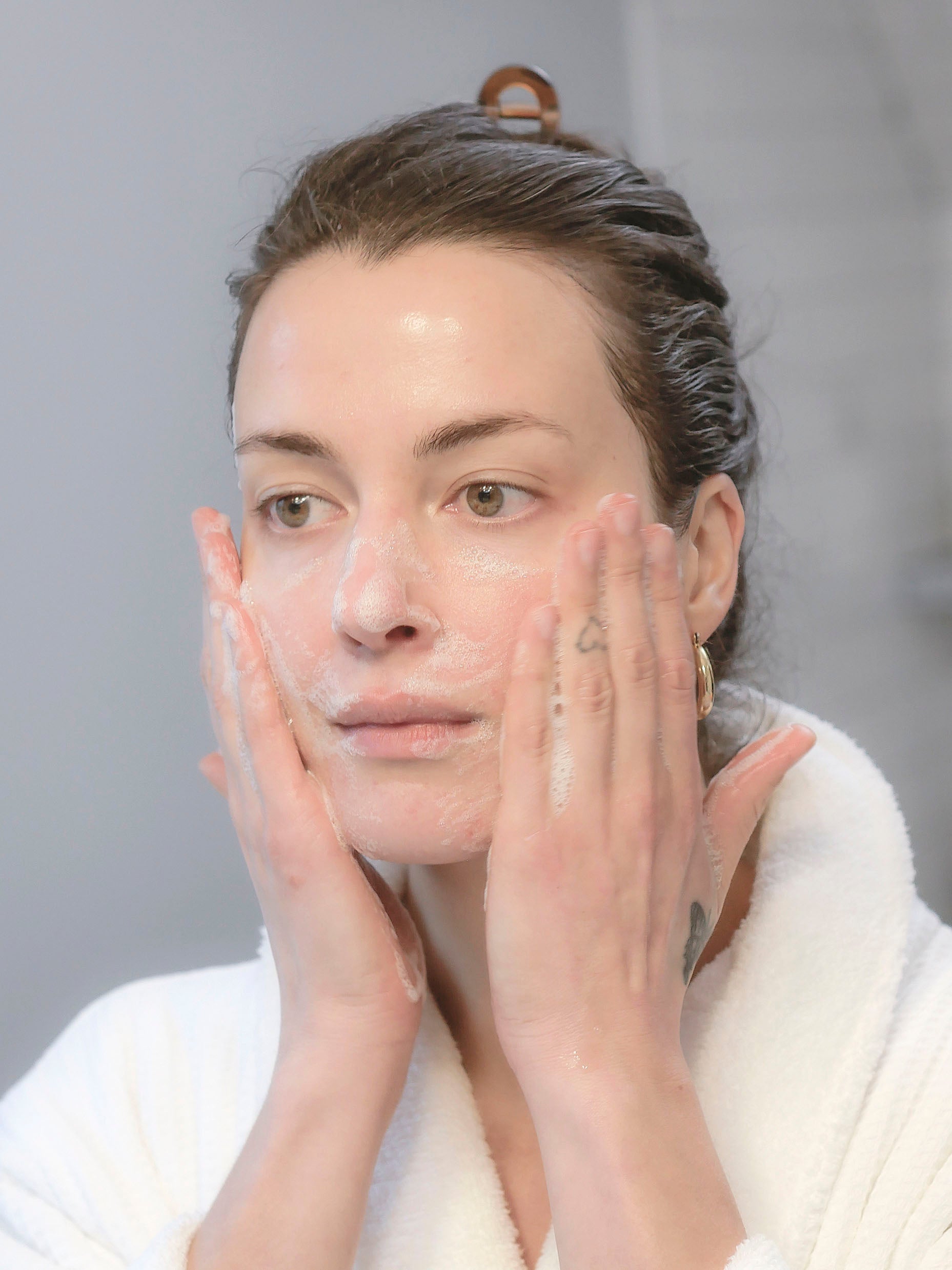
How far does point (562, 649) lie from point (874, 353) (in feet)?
4.64

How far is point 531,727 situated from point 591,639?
7 cm

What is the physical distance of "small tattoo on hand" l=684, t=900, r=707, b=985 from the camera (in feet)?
2.55

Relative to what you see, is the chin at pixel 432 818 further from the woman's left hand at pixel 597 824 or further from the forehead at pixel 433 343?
the forehead at pixel 433 343

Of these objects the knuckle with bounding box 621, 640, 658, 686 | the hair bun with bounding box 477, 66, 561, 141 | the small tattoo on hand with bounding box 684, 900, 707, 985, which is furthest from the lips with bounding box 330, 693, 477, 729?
the hair bun with bounding box 477, 66, 561, 141

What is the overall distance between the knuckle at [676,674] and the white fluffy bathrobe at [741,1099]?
0.65 ft

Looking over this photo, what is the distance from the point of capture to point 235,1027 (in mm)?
968

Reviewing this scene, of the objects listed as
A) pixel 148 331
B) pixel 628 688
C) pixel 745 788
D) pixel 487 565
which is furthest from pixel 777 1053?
pixel 148 331

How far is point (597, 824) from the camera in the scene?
732mm

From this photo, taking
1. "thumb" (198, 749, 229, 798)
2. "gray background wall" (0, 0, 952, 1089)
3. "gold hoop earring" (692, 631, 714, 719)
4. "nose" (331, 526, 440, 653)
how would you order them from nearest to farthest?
"nose" (331, 526, 440, 653) → "gold hoop earring" (692, 631, 714, 719) → "thumb" (198, 749, 229, 798) → "gray background wall" (0, 0, 952, 1089)

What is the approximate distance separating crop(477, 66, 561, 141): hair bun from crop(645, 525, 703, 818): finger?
0.43 m

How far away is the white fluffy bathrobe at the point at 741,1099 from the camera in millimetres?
737

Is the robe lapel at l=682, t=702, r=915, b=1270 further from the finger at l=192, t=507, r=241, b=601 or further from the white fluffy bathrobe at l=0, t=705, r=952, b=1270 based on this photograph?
the finger at l=192, t=507, r=241, b=601

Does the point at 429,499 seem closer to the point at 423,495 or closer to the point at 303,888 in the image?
the point at 423,495

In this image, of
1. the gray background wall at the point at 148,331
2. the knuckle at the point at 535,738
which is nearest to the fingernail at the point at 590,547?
the knuckle at the point at 535,738
